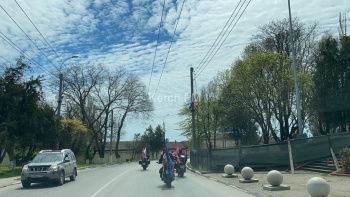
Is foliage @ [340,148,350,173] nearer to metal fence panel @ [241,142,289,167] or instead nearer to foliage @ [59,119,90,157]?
metal fence panel @ [241,142,289,167]

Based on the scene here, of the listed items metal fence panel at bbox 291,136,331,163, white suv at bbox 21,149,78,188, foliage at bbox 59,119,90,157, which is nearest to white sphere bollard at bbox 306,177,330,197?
white suv at bbox 21,149,78,188

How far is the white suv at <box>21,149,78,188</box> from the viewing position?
1970cm

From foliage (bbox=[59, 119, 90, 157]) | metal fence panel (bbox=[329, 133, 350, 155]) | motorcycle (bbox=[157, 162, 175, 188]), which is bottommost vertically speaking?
motorcycle (bbox=[157, 162, 175, 188])

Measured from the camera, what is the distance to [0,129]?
28.9 meters

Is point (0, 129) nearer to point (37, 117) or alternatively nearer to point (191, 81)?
point (37, 117)

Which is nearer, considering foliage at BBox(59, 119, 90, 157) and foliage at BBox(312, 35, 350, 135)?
foliage at BBox(312, 35, 350, 135)

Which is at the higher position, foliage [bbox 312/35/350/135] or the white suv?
foliage [bbox 312/35/350/135]

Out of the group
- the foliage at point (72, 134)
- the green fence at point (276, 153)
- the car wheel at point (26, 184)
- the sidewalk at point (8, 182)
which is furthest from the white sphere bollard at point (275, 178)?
the foliage at point (72, 134)

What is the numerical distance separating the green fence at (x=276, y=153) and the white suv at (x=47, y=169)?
11432 mm

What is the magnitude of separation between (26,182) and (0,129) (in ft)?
35.2

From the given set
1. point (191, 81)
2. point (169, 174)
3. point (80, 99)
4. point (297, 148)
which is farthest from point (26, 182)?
point (80, 99)

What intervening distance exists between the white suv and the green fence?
37.5 feet

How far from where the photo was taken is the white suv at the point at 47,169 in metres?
19.7

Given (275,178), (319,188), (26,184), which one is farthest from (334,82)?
(26,184)
